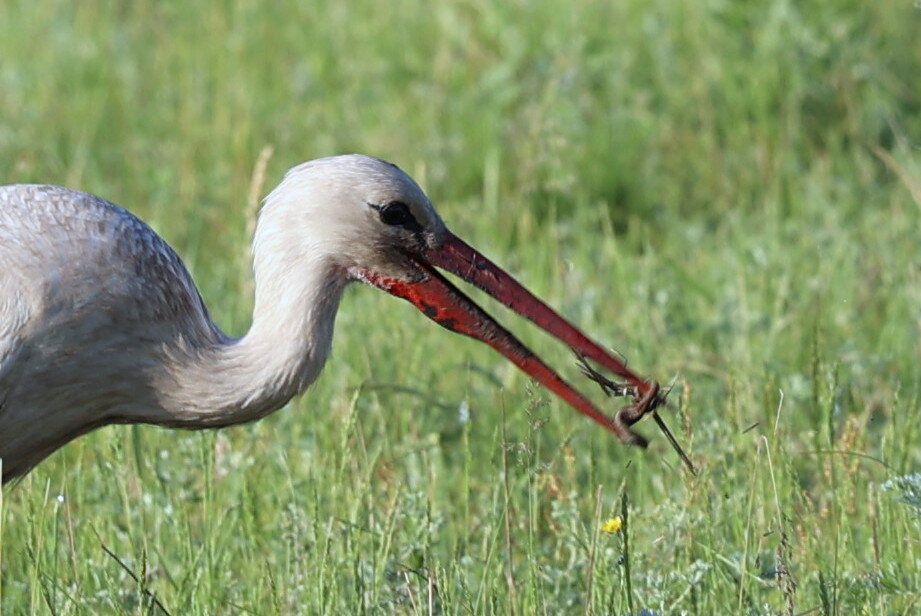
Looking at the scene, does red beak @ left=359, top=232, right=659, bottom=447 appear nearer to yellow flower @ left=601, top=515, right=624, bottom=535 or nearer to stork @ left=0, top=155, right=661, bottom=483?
stork @ left=0, top=155, right=661, bottom=483

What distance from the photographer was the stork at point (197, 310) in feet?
13.2

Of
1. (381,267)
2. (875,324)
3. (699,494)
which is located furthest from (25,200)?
(875,324)

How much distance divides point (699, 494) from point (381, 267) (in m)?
1.04

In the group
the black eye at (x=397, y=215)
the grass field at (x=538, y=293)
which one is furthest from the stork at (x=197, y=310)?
the grass field at (x=538, y=293)

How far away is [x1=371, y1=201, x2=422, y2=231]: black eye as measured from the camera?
4.18 metres

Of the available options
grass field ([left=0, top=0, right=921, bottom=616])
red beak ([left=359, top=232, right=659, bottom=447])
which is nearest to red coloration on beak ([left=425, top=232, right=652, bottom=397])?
red beak ([left=359, top=232, right=659, bottom=447])

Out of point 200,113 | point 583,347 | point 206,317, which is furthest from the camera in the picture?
point 200,113

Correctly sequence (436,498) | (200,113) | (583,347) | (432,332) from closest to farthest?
1. (583,347)
2. (436,498)
3. (432,332)
4. (200,113)

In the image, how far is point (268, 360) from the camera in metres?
4.11

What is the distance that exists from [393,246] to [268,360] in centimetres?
41

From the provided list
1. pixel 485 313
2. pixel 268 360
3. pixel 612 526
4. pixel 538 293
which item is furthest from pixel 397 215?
pixel 538 293

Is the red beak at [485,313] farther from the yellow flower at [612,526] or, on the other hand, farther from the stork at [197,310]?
the yellow flower at [612,526]

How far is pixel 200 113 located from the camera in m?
8.10

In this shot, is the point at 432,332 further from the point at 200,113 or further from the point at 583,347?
the point at 200,113
